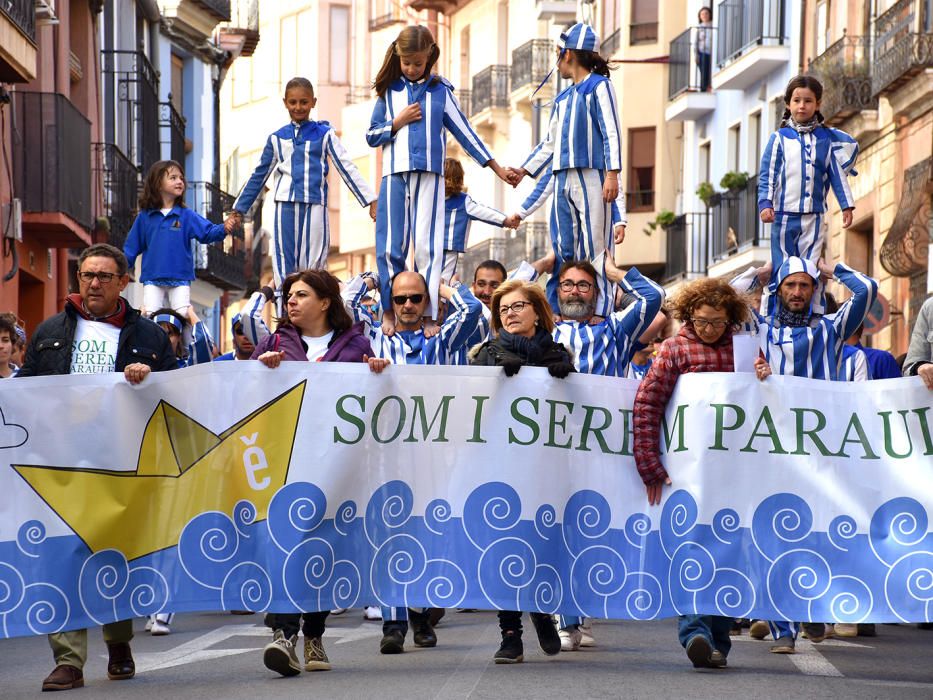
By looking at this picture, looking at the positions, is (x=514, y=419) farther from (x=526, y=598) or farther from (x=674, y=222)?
(x=674, y=222)

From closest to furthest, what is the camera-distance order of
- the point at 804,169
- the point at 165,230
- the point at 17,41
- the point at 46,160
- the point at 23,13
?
1. the point at 804,169
2. the point at 165,230
3. the point at 17,41
4. the point at 23,13
5. the point at 46,160

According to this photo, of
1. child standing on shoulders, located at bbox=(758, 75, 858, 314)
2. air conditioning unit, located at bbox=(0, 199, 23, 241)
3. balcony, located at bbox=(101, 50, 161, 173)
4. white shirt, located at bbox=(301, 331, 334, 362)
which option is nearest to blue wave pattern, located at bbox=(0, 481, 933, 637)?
white shirt, located at bbox=(301, 331, 334, 362)

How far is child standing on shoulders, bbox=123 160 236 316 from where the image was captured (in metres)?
17.0

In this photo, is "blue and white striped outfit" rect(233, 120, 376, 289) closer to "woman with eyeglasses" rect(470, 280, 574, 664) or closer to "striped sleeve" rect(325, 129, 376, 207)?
"striped sleeve" rect(325, 129, 376, 207)

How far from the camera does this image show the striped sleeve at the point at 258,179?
16.2 meters

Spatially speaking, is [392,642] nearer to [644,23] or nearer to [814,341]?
[814,341]

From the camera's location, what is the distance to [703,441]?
1068cm

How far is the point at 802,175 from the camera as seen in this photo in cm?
1581

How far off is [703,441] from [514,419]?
875 mm

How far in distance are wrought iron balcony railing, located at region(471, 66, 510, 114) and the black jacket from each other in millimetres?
46620

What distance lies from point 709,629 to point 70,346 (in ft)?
10.4

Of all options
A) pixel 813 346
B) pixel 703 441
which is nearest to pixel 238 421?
pixel 703 441

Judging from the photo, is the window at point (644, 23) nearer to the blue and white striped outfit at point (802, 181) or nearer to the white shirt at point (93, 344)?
the blue and white striped outfit at point (802, 181)

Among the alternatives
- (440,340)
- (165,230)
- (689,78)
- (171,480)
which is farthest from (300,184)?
(689,78)
